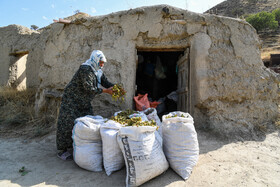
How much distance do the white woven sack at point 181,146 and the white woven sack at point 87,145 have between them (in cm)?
89

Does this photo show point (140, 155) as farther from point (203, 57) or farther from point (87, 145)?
point (203, 57)

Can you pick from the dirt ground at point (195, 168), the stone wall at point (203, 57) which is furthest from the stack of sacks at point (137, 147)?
the stone wall at point (203, 57)

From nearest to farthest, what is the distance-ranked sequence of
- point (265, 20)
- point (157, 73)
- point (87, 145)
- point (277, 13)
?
1. point (87, 145)
2. point (157, 73)
3. point (265, 20)
4. point (277, 13)

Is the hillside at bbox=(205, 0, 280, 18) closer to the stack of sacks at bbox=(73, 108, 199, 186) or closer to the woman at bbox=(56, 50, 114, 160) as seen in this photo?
the woman at bbox=(56, 50, 114, 160)

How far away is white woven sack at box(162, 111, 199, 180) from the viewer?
2053 mm

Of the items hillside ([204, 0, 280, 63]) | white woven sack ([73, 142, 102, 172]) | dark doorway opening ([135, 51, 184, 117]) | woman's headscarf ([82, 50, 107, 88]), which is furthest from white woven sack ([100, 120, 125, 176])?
hillside ([204, 0, 280, 63])

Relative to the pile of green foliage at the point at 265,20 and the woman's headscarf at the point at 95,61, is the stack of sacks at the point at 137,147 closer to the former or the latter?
the woman's headscarf at the point at 95,61

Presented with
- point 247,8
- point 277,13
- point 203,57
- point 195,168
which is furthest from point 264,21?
point 195,168

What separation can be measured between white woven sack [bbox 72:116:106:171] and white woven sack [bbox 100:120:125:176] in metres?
0.12

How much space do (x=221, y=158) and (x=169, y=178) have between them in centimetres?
98

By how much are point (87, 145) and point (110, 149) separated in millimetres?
326

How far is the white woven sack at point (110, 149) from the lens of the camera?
2115mm

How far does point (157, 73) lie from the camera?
18.1 feet

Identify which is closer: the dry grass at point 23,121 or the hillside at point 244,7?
the dry grass at point 23,121
